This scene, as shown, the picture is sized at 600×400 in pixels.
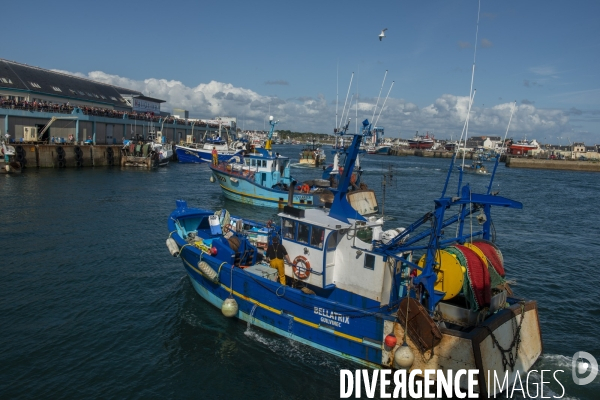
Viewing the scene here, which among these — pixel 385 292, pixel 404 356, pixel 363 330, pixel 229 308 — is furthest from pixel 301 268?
pixel 404 356

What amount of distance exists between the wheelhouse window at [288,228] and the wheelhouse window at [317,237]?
2.70 feet

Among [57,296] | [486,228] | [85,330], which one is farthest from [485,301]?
[57,296]

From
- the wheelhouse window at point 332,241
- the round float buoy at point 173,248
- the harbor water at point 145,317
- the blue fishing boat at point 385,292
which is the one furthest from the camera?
the round float buoy at point 173,248

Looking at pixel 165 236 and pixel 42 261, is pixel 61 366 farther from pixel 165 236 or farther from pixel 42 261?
pixel 165 236

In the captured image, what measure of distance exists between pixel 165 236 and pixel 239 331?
1229 cm

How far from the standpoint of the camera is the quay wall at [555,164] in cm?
10112

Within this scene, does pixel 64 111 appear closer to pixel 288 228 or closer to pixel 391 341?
pixel 288 228

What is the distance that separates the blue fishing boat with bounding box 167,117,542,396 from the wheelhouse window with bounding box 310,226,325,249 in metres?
0.03

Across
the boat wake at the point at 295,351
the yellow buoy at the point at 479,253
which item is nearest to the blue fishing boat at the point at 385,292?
the yellow buoy at the point at 479,253

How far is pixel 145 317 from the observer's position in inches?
585

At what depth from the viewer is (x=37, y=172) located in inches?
1810

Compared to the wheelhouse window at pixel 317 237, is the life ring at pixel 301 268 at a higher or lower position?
lower

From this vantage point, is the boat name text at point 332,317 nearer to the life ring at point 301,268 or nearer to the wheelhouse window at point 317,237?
the life ring at point 301,268

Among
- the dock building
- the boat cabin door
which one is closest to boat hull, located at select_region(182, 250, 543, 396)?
the boat cabin door
